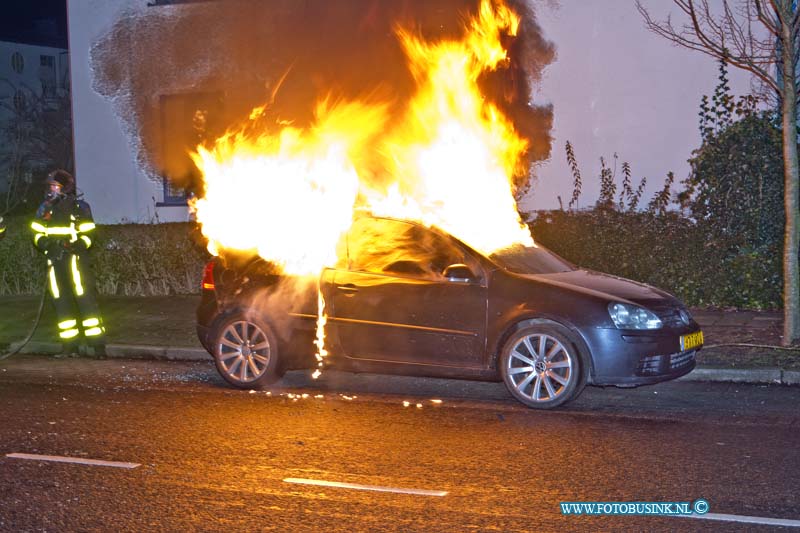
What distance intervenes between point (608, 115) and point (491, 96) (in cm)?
203

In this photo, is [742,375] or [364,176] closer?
[742,375]

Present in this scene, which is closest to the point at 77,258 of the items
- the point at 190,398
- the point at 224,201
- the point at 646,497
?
the point at 224,201

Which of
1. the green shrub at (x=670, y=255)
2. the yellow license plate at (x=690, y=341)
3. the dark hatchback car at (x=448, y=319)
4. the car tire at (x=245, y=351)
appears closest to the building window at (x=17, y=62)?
the green shrub at (x=670, y=255)

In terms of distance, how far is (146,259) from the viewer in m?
16.1

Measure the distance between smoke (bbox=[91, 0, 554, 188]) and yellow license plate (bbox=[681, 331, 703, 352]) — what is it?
6.46 meters

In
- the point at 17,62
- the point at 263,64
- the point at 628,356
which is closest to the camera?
the point at 628,356

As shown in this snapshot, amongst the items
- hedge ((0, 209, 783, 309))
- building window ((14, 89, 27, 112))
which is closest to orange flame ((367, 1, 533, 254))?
hedge ((0, 209, 783, 309))

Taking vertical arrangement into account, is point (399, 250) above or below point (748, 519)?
above

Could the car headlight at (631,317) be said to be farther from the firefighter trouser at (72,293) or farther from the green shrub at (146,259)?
the green shrub at (146,259)

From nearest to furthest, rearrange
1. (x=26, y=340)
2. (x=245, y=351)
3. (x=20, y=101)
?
1. (x=245, y=351)
2. (x=26, y=340)
3. (x=20, y=101)

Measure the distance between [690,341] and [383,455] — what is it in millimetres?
3157

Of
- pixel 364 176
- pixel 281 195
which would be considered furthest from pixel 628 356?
pixel 364 176

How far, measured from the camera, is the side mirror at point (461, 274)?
8453 mm

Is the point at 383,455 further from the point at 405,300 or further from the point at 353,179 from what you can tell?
the point at 353,179
